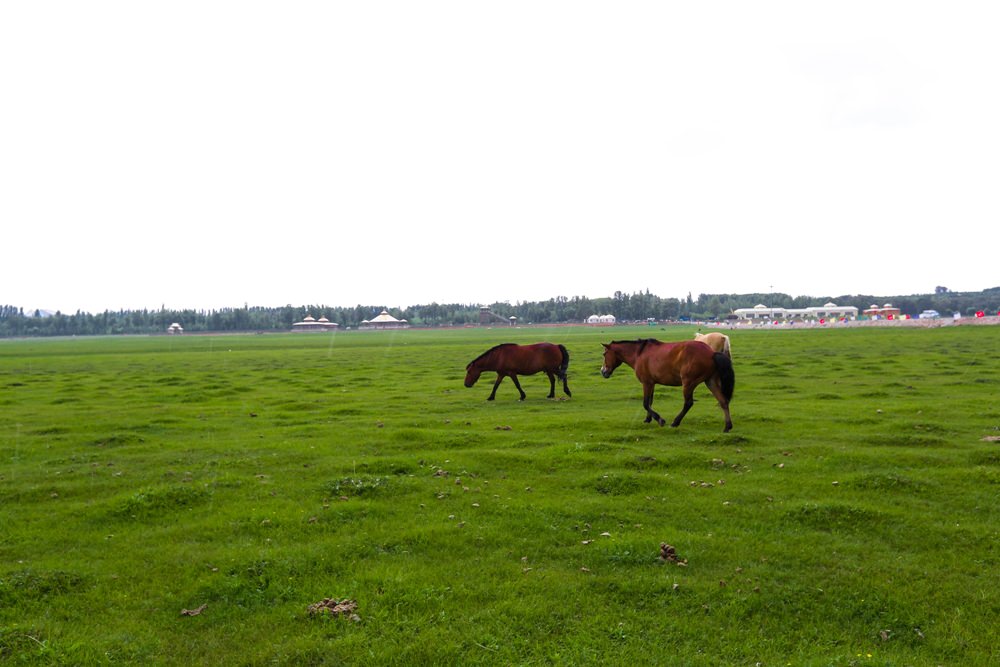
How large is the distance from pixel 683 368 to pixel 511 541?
8.97m

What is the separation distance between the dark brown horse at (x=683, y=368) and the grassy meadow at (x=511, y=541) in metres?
0.97

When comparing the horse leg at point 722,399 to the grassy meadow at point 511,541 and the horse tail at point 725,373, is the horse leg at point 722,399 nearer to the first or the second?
the horse tail at point 725,373

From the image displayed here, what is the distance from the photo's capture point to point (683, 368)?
54.1 ft

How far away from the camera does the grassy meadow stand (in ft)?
21.4

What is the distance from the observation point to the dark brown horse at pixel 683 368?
1619 centimetres

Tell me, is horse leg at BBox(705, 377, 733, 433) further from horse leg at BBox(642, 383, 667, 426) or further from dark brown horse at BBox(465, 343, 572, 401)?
dark brown horse at BBox(465, 343, 572, 401)

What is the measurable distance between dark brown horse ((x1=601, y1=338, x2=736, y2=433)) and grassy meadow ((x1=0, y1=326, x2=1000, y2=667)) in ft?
3.18

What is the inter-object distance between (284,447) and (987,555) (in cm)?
1369

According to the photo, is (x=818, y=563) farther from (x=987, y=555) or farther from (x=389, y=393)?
(x=389, y=393)

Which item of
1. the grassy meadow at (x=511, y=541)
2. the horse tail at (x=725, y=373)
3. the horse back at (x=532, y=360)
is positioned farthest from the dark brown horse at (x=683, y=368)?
the horse back at (x=532, y=360)

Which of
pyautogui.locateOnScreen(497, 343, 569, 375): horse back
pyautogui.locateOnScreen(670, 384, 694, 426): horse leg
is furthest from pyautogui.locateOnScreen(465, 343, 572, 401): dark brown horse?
pyautogui.locateOnScreen(670, 384, 694, 426): horse leg

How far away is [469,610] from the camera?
23.2ft

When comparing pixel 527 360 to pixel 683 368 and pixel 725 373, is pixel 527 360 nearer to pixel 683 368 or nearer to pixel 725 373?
pixel 683 368

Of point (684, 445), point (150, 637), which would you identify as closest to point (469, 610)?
point (150, 637)
